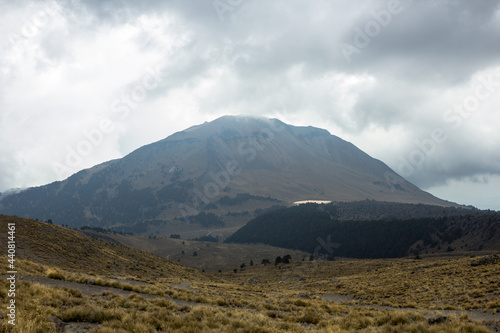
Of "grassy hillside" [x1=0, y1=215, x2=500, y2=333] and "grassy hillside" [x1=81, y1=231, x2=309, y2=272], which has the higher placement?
"grassy hillside" [x1=0, y1=215, x2=500, y2=333]

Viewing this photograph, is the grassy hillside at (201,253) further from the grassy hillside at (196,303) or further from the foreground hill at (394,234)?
the grassy hillside at (196,303)

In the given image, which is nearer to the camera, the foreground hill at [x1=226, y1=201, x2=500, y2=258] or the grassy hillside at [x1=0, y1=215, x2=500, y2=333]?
the grassy hillside at [x1=0, y1=215, x2=500, y2=333]

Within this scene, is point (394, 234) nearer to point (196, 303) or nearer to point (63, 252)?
point (63, 252)

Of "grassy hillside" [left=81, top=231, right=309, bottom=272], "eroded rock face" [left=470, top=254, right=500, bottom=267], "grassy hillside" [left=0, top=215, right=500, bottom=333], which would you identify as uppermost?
"grassy hillside" [left=0, top=215, right=500, bottom=333]

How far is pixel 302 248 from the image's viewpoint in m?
167

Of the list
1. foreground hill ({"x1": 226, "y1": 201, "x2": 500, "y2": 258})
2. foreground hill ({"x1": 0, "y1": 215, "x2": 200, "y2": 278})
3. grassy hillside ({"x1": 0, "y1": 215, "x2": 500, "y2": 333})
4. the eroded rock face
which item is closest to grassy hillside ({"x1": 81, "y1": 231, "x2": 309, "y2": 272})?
foreground hill ({"x1": 226, "y1": 201, "x2": 500, "y2": 258})

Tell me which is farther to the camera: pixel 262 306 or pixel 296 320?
pixel 262 306

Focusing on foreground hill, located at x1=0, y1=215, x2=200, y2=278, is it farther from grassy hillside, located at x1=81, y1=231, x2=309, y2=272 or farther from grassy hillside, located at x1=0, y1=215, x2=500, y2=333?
grassy hillside, located at x1=81, y1=231, x2=309, y2=272

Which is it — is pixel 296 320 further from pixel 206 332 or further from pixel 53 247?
pixel 53 247

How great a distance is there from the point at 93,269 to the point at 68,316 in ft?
93.9

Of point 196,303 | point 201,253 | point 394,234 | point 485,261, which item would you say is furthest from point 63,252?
point 394,234

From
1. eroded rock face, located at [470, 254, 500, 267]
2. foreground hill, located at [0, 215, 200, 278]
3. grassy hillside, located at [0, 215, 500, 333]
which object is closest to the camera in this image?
grassy hillside, located at [0, 215, 500, 333]

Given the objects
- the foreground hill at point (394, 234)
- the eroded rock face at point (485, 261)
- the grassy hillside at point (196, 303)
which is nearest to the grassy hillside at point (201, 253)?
the foreground hill at point (394, 234)

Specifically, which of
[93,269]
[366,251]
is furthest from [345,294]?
[366,251]
